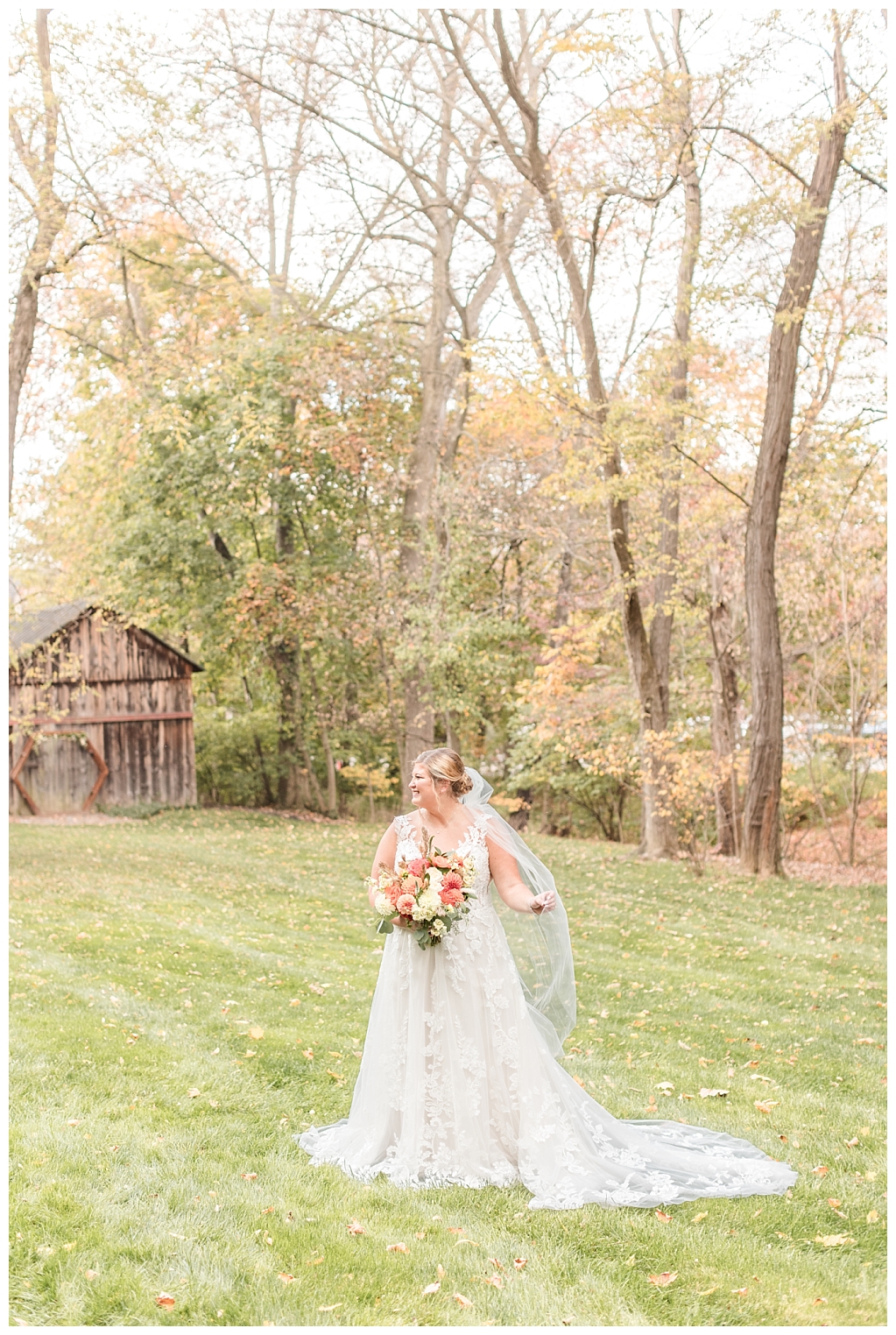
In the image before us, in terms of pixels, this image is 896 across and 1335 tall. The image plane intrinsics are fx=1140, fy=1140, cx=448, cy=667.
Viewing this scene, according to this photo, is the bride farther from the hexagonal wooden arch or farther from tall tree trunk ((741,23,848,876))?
the hexagonal wooden arch

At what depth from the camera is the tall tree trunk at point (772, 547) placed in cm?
1356

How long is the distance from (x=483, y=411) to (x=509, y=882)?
57.9 feet

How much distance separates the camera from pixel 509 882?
5508 millimetres

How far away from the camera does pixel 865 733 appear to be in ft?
55.1

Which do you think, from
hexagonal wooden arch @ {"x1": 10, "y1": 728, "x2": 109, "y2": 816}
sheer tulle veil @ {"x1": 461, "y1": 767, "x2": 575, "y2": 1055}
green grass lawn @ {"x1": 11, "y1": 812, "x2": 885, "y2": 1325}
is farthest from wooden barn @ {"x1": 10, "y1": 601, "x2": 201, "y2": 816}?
sheer tulle veil @ {"x1": 461, "y1": 767, "x2": 575, "y2": 1055}

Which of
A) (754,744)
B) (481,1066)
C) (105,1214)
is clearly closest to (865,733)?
(754,744)

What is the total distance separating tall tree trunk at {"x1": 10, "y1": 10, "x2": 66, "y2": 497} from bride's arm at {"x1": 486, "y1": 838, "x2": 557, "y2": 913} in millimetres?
10074

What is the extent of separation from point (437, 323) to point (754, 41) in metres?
10.2

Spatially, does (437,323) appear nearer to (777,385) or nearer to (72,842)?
(777,385)

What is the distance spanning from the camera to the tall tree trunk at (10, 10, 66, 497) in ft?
42.2

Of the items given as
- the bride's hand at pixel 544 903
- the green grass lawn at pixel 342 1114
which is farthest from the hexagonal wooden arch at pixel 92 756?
the bride's hand at pixel 544 903

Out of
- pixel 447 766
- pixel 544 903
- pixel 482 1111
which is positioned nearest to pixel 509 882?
pixel 544 903

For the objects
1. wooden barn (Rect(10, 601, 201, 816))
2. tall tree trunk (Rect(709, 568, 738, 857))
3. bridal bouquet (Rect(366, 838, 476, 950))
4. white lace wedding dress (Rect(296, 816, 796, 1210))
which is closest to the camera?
white lace wedding dress (Rect(296, 816, 796, 1210))

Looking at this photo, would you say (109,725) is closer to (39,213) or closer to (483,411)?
(483,411)
